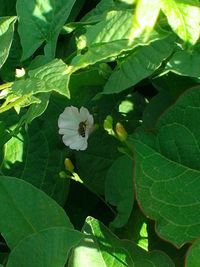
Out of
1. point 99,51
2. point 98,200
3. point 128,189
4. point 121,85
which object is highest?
point 99,51

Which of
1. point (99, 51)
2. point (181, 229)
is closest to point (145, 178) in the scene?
point (181, 229)

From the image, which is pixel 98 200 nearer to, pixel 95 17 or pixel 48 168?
pixel 48 168

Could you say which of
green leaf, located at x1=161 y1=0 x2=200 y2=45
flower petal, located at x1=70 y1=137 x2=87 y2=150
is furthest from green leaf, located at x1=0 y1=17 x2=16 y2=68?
green leaf, located at x1=161 y1=0 x2=200 y2=45

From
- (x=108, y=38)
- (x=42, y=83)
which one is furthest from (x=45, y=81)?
(x=108, y=38)

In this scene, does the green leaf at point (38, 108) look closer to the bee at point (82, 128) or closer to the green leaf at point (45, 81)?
the green leaf at point (45, 81)

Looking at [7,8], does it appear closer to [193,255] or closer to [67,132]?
[67,132]
